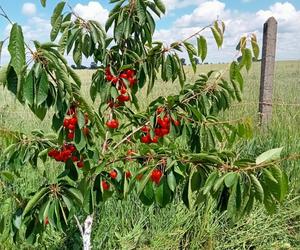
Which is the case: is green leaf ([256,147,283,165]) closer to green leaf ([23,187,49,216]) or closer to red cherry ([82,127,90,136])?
red cherry ([82,127,90,136])

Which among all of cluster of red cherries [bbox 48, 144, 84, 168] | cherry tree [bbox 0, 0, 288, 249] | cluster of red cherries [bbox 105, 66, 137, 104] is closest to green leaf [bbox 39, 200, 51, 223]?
cherry tree [bbox 0, 0, 288, 249]

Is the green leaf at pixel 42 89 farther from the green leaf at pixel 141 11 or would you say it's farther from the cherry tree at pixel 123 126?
the green leaf at pixel 141 11

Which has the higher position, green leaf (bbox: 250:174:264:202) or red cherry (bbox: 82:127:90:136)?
red cherry (bbox: 82:127:90:136)

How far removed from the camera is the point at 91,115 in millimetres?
1277

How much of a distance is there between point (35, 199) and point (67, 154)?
0.20 metres

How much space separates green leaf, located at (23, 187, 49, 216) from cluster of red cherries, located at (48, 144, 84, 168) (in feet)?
0.45

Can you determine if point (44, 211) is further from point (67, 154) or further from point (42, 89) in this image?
point (42, 89)

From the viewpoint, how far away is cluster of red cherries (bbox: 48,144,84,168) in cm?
154

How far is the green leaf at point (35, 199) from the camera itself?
4.63 feet

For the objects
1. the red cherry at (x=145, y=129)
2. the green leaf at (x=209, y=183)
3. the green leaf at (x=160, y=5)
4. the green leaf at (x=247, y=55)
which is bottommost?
the green leaf at (x=209, y=183)

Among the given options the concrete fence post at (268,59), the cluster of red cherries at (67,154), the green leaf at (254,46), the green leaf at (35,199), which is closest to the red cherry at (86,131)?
the cluster of red cherries at (67,154)

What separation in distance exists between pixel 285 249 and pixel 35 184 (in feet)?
5.83

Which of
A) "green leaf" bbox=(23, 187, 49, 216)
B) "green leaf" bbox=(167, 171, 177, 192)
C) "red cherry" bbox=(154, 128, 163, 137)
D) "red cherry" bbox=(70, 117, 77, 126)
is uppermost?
"red cherry" bbox=(70, 117, 77, 126)

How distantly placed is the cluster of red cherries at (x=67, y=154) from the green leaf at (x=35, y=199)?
0.45 feet
